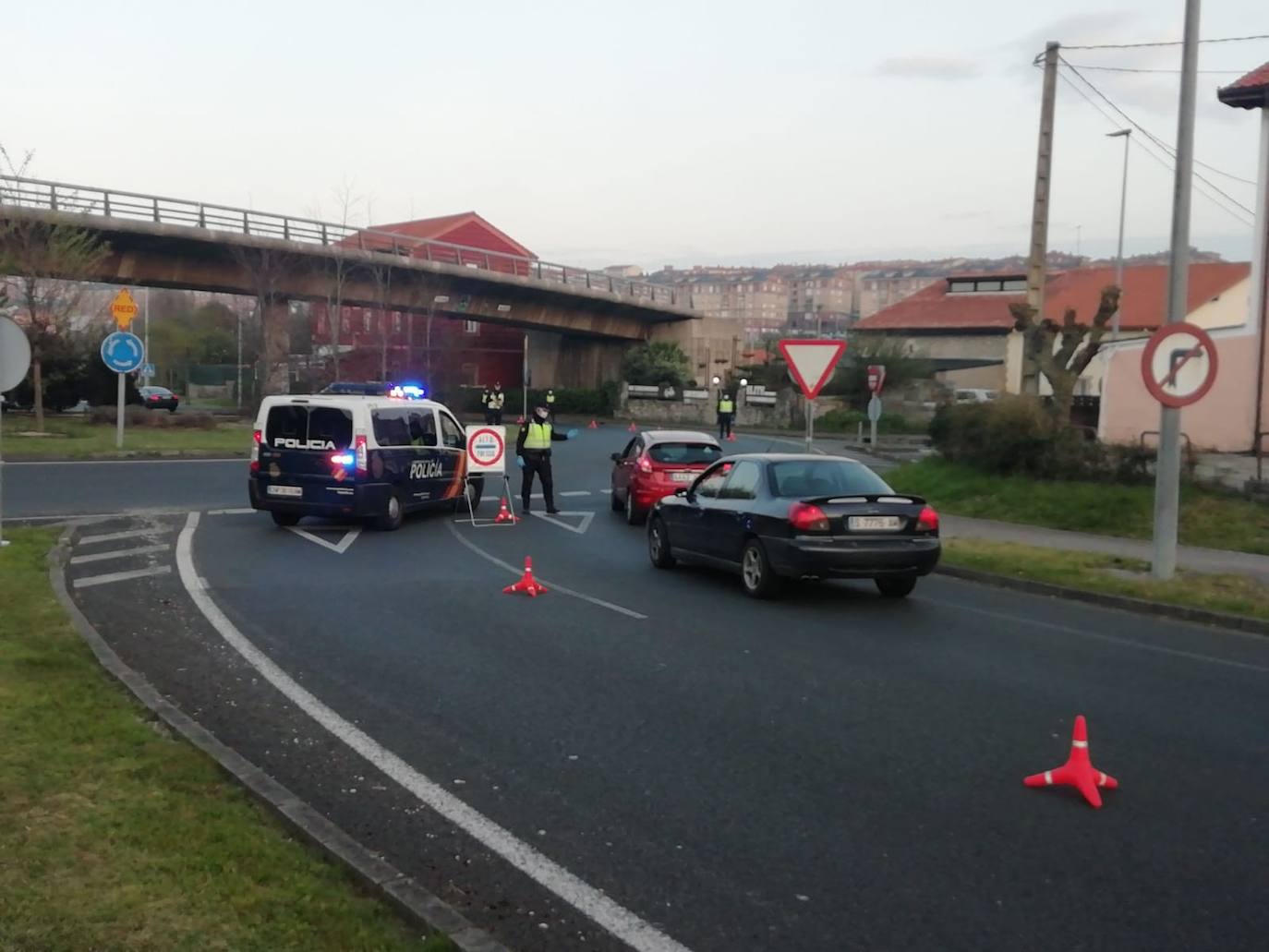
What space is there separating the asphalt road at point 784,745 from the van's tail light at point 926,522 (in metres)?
0.78

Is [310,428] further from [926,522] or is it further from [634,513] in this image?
[926,522]

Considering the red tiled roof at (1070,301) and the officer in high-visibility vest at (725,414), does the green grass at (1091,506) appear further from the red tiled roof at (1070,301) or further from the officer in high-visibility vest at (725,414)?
the red tiled roof at (1070,301)

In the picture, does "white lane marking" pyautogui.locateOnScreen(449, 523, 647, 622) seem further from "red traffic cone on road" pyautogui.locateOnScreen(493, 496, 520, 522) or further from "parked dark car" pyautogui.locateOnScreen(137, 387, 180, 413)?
"parked dark car" pyautogui.locateOnScreen(137, 387, 180, 413)

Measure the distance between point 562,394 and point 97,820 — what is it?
196 feet

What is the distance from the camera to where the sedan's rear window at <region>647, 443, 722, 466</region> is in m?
19.9

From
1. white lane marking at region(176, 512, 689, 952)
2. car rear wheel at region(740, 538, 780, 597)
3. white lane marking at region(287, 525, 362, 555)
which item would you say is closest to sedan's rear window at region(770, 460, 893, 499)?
car rear wheel at region(740, 538, 780, 597)

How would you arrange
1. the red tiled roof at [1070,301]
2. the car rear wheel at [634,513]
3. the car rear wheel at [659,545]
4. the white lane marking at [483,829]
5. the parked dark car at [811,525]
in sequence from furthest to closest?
the red tiled roof at [1070,301] < the car rear wheel at [634,513] < the car rear wheel at [659,545] < the parked dark car at [811,525] < the white lane marking at [483,829]

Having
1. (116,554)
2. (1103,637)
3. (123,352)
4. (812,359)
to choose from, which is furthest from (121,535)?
(1103,637)

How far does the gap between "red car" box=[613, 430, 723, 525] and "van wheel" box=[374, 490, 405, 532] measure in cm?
366

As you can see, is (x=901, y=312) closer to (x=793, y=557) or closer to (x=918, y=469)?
(x=918, y=469)

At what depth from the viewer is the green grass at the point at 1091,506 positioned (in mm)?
17141

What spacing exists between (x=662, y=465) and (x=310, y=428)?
210 inches

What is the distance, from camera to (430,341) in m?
57.1

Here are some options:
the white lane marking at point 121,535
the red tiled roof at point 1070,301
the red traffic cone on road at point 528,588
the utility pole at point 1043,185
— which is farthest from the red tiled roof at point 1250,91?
the red tiled roof at point 1070,301
